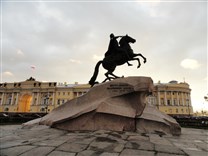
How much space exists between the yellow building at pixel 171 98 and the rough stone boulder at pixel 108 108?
7009cm

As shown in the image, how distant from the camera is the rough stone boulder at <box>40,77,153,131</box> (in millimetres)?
6684

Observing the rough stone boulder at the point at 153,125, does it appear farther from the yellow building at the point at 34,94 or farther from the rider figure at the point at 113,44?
the yellow building at the point at 34,94

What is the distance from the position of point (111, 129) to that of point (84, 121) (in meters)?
1.17

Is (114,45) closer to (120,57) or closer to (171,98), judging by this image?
(120,57)

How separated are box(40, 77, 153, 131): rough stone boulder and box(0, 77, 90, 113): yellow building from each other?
66.8m

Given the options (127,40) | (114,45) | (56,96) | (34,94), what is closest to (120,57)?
(114,45)

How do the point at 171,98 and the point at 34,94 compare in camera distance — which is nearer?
the point at 171,98

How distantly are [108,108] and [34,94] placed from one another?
7776 centimetres

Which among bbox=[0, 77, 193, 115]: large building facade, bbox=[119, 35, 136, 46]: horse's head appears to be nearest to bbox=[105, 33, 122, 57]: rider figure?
bbox=[119, 35, 136, 46]: horse's head

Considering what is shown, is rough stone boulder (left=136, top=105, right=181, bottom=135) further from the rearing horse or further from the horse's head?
the horse's head

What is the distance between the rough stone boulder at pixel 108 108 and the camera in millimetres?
6684

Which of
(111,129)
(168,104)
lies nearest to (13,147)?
(111,129)

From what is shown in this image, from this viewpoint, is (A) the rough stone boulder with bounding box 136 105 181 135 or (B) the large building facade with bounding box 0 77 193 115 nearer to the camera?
(A) the rough stone boulder with bounding box 136 105 181 135

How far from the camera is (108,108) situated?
22.2 ft
